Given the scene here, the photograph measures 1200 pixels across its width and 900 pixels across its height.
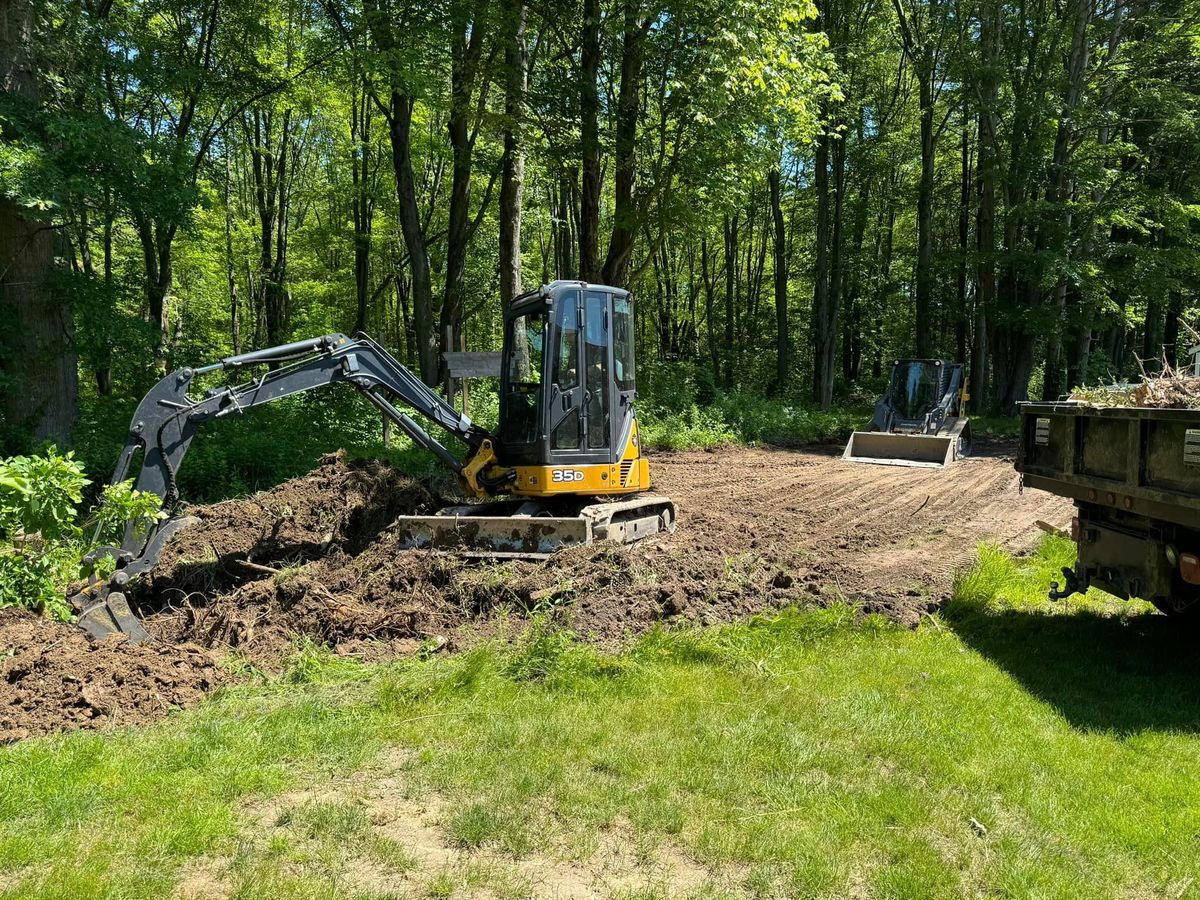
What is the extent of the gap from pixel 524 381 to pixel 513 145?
30.6 ft

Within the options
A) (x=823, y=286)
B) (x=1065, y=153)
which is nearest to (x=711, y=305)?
(x=823, y=286)

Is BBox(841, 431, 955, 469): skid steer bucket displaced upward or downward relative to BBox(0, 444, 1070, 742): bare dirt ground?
upward

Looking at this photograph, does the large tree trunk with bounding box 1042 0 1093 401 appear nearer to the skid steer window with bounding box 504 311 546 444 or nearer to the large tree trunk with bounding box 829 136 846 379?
the large tree trunk with bounding box 829 136 846 379

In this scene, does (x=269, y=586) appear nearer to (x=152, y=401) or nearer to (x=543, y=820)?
(x=152, y=401)

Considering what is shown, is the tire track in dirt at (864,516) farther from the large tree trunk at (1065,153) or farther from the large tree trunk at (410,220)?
the large tree trunk at (1065,153)

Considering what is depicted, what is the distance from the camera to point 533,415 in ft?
28.0

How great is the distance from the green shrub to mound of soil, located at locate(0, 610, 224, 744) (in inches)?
14.7

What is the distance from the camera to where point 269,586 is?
22.7 ft

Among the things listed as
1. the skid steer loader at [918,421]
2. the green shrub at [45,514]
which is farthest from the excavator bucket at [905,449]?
the green shrub at [45,514]

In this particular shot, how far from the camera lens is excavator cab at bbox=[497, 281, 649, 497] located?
8203mm

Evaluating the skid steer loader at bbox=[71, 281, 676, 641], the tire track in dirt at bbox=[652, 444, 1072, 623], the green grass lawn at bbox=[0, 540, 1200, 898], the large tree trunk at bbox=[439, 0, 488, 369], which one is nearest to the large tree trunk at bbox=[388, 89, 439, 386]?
the large tree trunk at bbox=[439, 0, 488, 369]

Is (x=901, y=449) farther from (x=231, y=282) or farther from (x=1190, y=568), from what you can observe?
(x=231, y=282)

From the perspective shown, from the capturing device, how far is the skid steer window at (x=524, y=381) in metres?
8.34

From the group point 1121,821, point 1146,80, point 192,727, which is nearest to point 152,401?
point 192,727
